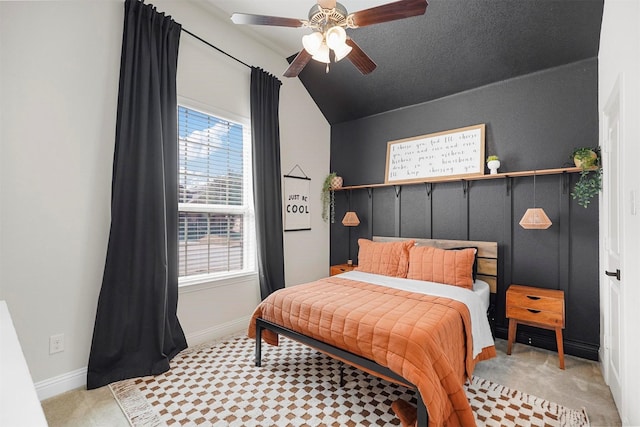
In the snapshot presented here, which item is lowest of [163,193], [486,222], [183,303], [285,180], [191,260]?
[183,303]

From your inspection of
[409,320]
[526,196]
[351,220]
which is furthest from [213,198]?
[526,196]

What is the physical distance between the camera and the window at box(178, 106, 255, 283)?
296cm

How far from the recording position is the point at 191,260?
302 centimetres

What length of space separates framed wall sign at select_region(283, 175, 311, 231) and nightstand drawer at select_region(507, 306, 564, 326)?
2478mm

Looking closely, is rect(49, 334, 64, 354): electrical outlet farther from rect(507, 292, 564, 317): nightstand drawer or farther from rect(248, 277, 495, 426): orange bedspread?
rect(507, 292, 564, 317): nightstand drawer

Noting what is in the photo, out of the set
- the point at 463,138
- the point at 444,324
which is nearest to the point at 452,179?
the point at 463,138

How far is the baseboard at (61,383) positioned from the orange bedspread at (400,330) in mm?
1220

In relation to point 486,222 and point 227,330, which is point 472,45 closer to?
point 486,222

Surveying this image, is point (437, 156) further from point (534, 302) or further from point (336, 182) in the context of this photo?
point (534, 302)

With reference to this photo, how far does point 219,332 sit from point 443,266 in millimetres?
2331

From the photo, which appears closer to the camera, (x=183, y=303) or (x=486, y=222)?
(x=183, y=303)

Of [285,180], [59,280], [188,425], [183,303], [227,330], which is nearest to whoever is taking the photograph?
[188,425]

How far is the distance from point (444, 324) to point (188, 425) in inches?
66.0

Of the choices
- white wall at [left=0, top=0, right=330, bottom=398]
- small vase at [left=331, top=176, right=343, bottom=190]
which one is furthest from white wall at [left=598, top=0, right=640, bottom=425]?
white wall at [left=0, top=0, right=330, bottom=398]
